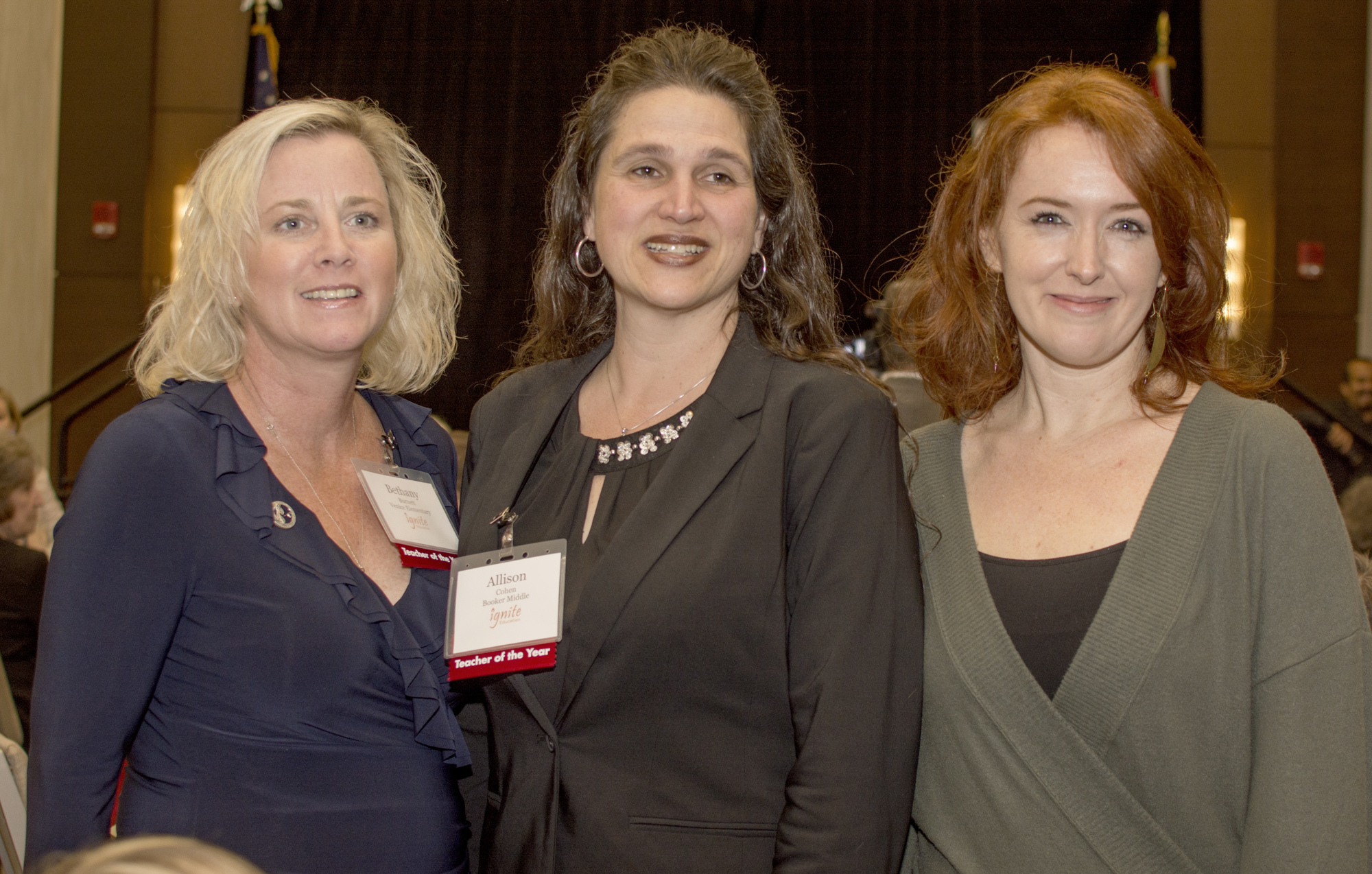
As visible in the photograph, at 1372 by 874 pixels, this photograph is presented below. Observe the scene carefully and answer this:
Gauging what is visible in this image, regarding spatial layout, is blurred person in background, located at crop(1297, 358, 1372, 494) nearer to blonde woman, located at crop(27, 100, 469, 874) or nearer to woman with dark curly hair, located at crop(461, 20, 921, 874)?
woman with dark curly hair, located at crop(461, 20, 921, 874)

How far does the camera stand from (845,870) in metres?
1.43

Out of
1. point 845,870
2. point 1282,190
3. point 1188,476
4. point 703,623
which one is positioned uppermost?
point 1282,190

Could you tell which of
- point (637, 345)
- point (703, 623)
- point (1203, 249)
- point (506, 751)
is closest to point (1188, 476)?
point (1203, 249)

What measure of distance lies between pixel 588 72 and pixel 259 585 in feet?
25.4

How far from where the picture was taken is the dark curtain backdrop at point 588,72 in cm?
883

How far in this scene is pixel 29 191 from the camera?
816 cm

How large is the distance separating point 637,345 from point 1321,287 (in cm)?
843

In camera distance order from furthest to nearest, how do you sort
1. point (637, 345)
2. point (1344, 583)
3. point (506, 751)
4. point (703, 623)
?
point (637, 345)
point (506, 751)
point (703, 623)
point (1344, 583)

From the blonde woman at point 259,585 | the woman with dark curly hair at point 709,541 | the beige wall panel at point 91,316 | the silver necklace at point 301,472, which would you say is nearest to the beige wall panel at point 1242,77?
the woman with dark curly hair at point 709,541

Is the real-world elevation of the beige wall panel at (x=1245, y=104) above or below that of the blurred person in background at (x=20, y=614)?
above

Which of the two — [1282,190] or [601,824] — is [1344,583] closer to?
[601,824]

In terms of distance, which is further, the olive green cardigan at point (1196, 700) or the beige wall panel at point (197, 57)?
the beige wall panel at point (197, 57)

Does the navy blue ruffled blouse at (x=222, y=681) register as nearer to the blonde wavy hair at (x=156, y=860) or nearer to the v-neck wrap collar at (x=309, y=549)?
the v-neck wrap collar at (x=309, y=549)

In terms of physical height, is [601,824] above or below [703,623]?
below
